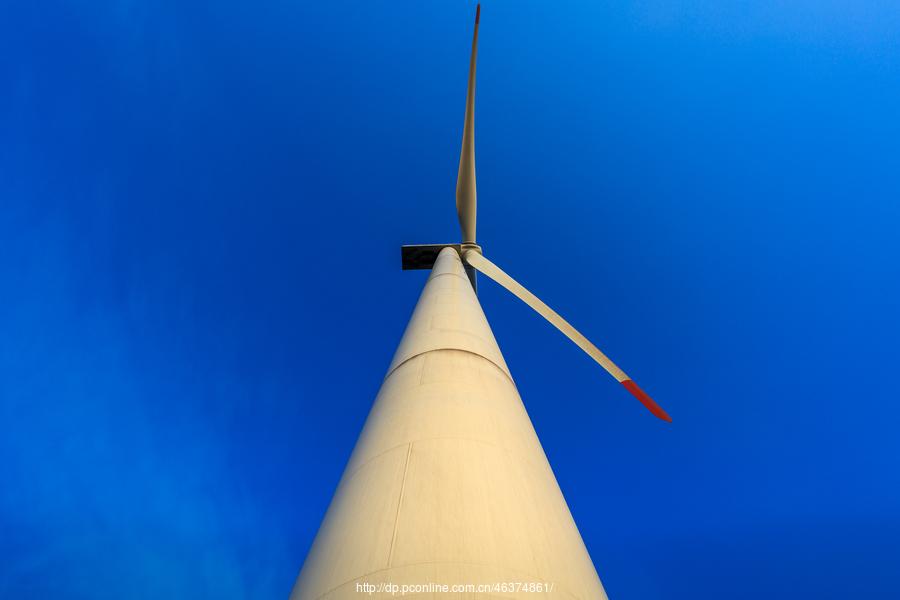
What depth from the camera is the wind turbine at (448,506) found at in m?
2.89

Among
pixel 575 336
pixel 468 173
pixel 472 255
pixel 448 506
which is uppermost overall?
pixel 468 173

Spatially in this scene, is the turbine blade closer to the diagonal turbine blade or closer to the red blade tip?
the diagonal turbine blade

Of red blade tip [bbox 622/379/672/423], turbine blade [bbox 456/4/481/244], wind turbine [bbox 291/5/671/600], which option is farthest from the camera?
turbine blade [bbox 456/4/481/244]

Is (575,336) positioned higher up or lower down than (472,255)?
lower down

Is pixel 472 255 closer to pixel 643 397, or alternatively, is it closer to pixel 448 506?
pixel 643 397

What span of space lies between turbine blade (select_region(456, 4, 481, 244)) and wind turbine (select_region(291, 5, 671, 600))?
14071 mm

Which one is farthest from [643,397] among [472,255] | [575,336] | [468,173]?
[468,173]

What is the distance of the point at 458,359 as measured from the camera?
19.0 ft

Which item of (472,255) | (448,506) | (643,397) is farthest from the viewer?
(472,255)

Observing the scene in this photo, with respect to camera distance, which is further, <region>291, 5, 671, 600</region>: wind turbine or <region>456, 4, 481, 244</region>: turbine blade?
<region>456, 4, 481, 244</region>: turbine blade

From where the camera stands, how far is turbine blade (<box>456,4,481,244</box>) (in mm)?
18172

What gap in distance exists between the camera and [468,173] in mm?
18984

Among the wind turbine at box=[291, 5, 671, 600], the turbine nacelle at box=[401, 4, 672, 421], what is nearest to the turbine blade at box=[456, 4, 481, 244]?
the turbine nacelle at box=[401, 4, 672, 421]

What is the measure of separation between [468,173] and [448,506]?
663 inches
